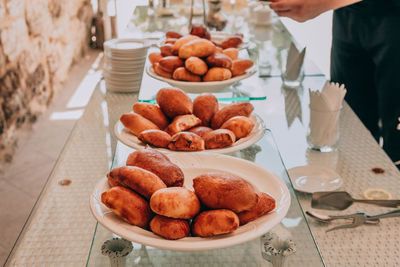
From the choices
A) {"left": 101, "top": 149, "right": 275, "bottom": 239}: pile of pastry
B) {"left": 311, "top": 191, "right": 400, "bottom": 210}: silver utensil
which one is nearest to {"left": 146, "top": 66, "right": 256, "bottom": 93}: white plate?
{"left": 311, "top": 191, "right": 400, "bottom": 210}: silver utensil

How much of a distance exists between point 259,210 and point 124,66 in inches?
35.0

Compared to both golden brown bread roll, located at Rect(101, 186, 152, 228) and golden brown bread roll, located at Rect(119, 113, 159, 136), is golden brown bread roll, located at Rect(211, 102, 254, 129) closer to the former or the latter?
golden brown bread roll, located at Rect(119, 113, 159, 136)

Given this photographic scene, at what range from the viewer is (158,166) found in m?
0.64

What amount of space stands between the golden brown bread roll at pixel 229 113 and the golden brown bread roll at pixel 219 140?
0.30 ft

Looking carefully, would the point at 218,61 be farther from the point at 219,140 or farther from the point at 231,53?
the point at 219,140

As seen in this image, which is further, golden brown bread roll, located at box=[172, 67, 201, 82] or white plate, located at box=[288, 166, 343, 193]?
golden brown bread roll, located at box=[172, 67, 201, 82]

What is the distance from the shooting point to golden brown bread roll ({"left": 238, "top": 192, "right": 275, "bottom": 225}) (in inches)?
23.5

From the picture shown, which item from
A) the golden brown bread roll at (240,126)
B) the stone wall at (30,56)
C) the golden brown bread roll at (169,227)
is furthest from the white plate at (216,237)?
the stone wall at (30,56)

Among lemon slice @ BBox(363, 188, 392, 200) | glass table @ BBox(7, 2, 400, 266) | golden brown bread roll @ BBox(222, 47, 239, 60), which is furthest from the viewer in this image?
golden brown bread roll @ BBox(222, 47, 239, 60)

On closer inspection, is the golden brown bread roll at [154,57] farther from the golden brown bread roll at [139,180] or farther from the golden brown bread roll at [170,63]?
the golden brown bread roll at [139,180]

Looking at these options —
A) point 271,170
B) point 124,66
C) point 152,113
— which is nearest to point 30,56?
point 124,66

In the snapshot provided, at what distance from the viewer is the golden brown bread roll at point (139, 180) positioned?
594 mm

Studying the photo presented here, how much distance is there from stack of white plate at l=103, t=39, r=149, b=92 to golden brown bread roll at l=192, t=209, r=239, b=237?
2.81 ft

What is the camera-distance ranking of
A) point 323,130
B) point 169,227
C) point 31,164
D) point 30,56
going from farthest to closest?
point 30,56 → point 31,164 → point 323,130 → point 169,227
